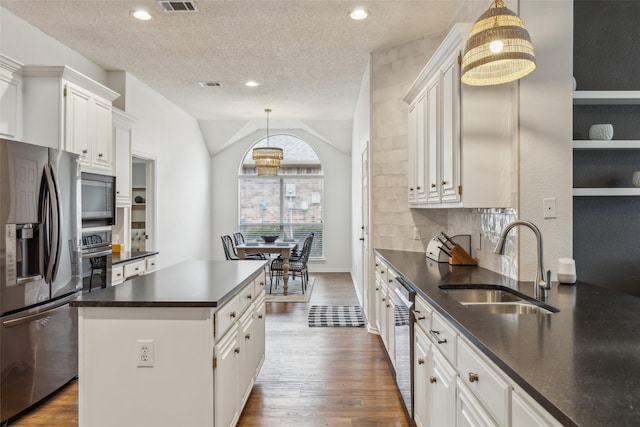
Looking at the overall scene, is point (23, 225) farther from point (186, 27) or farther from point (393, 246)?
point (393, 246)

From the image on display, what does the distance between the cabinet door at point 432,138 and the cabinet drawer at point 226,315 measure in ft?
5.36

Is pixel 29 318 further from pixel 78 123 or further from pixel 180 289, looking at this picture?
pixel 78 123

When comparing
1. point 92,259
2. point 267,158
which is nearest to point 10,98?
point 92,259

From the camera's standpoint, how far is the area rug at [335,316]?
15.7 ft

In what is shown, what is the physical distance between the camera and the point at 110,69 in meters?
4.98

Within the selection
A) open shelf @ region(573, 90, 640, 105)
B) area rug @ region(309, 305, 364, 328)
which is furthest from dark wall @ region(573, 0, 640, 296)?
area rug @ region(309, 305, 364, 328)

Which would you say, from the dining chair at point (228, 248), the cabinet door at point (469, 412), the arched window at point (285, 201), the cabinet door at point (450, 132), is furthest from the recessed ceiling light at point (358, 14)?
the arched window at point (285, 201)

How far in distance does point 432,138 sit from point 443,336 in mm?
1780

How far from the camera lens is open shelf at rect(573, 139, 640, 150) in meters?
2.29

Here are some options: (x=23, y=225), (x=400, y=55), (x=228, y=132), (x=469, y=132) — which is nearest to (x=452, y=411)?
(x=469, y=132)

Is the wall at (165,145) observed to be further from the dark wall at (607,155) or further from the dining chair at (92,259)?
the dark wall at (607,155)

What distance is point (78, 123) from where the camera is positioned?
139 inches

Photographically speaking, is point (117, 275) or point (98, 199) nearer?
point (98, 199)

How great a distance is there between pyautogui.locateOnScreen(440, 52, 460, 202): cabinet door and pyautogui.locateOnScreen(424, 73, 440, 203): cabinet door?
0.36 feet
